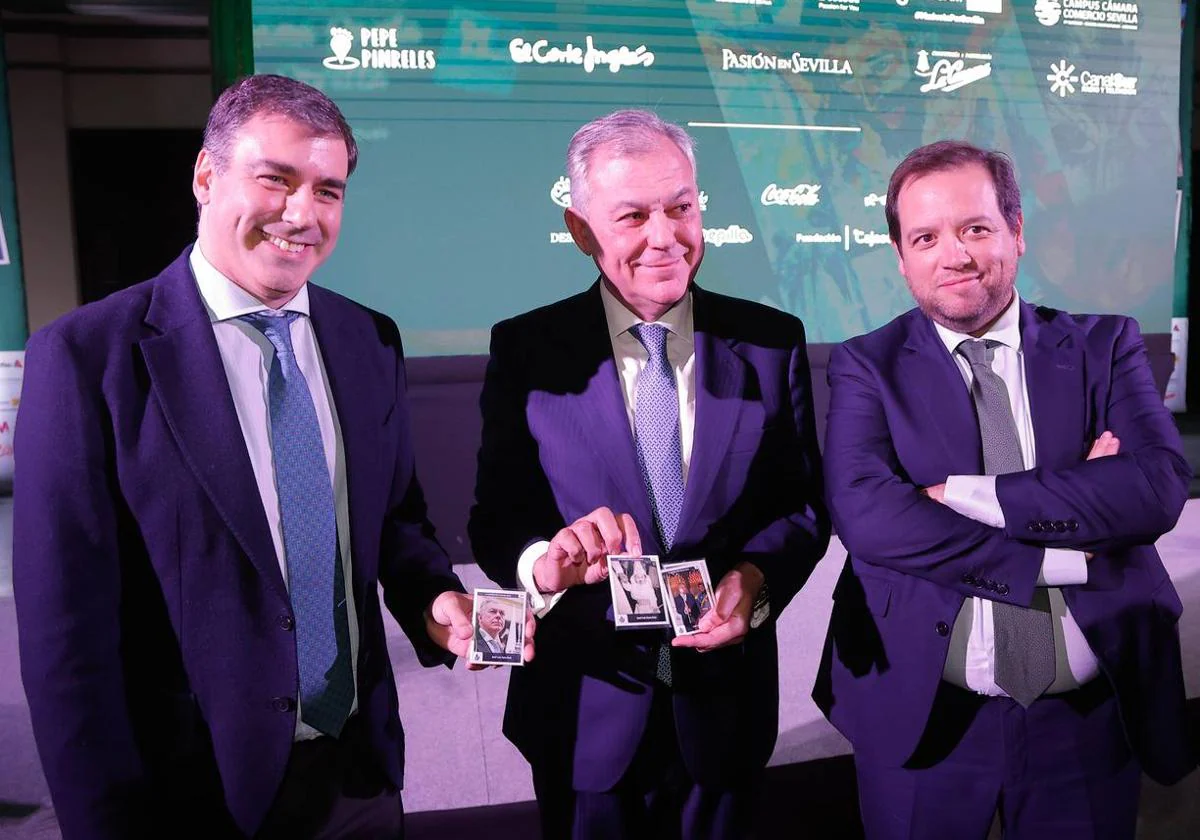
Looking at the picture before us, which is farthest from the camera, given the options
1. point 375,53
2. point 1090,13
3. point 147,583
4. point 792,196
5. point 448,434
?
point 1090,13

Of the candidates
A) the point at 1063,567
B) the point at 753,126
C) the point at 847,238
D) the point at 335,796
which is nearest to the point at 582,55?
the point at 753,126

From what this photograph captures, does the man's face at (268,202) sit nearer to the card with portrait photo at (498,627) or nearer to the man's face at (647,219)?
the man's face at (647,219)

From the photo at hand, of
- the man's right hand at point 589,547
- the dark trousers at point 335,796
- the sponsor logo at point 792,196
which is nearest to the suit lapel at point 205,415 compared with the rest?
the dark trousers at point 335,796

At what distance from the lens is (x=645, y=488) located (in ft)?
5.54

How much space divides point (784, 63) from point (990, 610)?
4.67 metres

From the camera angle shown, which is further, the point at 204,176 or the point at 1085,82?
the point at 1085,82

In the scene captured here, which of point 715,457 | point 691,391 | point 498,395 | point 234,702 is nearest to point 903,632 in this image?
point 715,457

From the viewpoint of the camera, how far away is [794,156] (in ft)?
18.7

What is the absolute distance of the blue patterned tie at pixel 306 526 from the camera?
1431 millimetres

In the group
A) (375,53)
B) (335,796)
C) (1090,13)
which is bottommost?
(335,796)

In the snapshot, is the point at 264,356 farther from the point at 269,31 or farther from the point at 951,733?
the point at 269,31

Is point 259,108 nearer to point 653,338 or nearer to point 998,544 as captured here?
point 653,338

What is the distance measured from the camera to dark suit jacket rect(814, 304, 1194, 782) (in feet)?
5.41

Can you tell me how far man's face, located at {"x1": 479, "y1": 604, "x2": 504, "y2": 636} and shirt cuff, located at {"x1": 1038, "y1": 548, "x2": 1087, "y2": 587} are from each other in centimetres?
97
